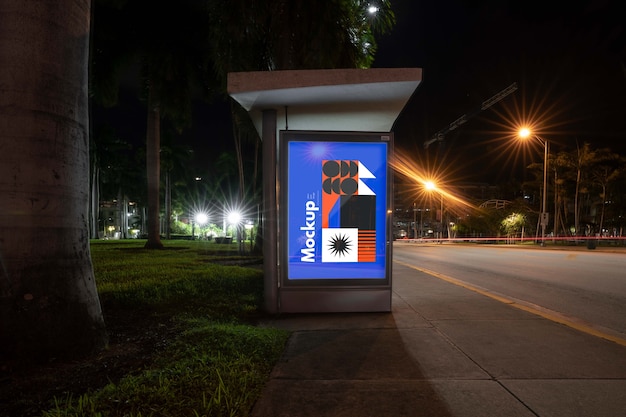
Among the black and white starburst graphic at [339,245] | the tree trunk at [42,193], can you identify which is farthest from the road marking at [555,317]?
the tree trunk at [42,193]

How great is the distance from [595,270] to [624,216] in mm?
41996

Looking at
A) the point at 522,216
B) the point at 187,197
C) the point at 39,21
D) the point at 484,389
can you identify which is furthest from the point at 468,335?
the point at 187,197

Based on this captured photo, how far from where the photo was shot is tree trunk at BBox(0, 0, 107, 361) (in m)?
4.03

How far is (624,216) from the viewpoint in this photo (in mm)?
47625

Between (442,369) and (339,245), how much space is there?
2.89 m

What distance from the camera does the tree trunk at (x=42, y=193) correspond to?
159 inches

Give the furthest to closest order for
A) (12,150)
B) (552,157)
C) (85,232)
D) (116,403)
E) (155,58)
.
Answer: (552,157), (155,58), (85,232), (12,150), (116,403)

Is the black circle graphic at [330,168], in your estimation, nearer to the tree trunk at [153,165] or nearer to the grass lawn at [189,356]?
the grass lawn at [189,356]

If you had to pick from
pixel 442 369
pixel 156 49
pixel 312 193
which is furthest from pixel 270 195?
pixel 156 49

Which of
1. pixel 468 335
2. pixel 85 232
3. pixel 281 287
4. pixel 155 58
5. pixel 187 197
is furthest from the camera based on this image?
pixel 187 197

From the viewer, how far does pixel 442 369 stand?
13.7 feet

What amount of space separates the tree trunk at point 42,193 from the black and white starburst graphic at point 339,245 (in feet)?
11.1

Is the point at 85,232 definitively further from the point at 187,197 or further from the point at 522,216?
the point at 187,197

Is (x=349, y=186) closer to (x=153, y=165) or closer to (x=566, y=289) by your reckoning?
(x=566, y=289)
